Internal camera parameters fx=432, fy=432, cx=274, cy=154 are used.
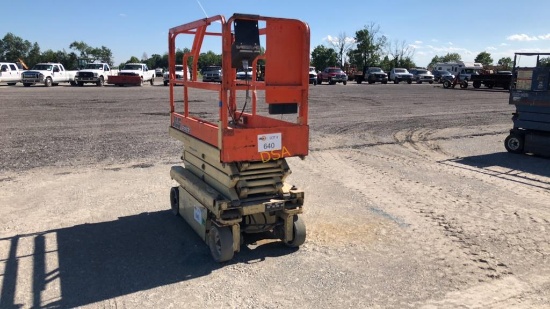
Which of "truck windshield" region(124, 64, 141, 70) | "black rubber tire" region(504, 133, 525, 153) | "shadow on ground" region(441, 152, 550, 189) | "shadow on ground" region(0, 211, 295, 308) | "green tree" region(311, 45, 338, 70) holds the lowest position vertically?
"shadow on ground" region(0, 211, 295, 308)

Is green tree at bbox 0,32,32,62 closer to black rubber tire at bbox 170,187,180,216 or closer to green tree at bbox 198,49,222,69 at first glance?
green tree at bbox 198,49,222,69

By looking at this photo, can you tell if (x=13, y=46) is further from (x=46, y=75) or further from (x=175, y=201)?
(x=175, y=201)

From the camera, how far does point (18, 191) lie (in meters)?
6.55

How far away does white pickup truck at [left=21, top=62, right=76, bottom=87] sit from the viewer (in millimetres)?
31817

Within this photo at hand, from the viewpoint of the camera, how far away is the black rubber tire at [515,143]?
10.3 meters

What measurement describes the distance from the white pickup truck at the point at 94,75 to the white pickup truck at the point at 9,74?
14.1 feet

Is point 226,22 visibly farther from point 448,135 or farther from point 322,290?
point 448,135

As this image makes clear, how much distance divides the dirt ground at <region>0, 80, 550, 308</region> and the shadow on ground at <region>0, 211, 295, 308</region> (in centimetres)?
2

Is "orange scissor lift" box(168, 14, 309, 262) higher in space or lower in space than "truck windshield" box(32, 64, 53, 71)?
lower

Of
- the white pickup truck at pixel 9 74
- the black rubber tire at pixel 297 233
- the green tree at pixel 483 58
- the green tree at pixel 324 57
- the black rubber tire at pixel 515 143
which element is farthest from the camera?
the green tree at pixel 483 58

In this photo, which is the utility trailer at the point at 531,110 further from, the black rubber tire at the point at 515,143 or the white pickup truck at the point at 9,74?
the white pickup truck at the point at 9,74

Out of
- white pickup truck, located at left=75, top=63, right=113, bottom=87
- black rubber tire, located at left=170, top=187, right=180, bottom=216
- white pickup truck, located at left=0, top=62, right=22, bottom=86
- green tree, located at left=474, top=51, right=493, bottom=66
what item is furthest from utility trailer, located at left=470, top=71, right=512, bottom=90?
green tree, located at left=474, top=51, right=493, bottom=66

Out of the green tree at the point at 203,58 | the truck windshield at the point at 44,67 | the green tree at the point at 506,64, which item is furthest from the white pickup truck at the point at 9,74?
the green tree at the point at 506,64

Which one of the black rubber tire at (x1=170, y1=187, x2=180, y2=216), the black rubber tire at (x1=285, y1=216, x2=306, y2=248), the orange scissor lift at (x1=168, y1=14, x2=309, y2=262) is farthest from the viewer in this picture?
the black rubber tire at (x1=170, y1=187, x2=180, y2=216)
